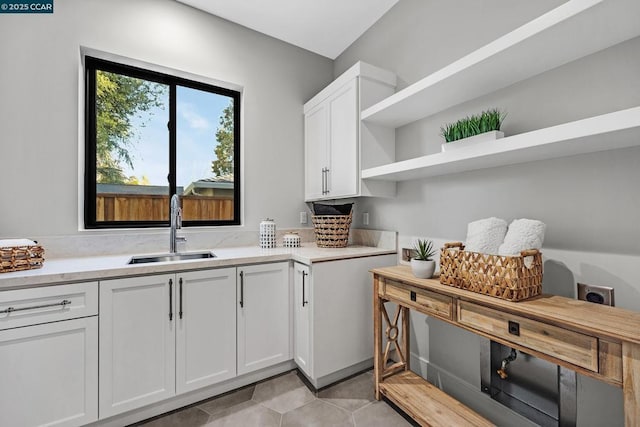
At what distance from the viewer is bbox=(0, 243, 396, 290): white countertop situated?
1.32m

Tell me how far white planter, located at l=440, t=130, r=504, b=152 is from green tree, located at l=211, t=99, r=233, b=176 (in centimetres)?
184

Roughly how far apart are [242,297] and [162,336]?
19.1 inches

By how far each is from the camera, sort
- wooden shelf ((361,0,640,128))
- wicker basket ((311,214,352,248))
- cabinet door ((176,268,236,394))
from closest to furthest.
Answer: wooden shelf ((361,0,640,128))
cabinet door ((176,268,236,394))
wicker basket ((311,214,352,248))

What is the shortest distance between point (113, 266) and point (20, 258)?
15.8 inches

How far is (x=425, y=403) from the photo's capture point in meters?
1.53

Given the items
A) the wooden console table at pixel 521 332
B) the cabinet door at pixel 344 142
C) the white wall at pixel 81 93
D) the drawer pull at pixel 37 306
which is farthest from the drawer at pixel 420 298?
the drawer pull at pixel 37 306

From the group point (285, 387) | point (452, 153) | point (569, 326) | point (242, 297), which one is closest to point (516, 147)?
point (452, 153)

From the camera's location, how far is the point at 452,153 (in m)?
1.46

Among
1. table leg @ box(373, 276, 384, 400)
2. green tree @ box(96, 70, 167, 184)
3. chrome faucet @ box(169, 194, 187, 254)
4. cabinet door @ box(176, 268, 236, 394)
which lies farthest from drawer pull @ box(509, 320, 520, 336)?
green tree @ box(96, 70, 167, 184)

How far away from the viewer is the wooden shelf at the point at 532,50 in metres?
1.02

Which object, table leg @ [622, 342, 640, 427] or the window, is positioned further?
the window

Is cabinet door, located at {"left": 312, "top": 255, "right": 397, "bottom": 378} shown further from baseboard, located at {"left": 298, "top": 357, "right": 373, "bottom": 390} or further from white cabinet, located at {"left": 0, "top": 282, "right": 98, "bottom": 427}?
white cabinet, located at {"left": 0, "top": 282, "right": 98, "bottom": 427}

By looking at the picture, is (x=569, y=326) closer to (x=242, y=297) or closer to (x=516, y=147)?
(x=516, y=147)

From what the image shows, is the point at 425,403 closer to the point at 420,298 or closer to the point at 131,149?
the point at 420,298
